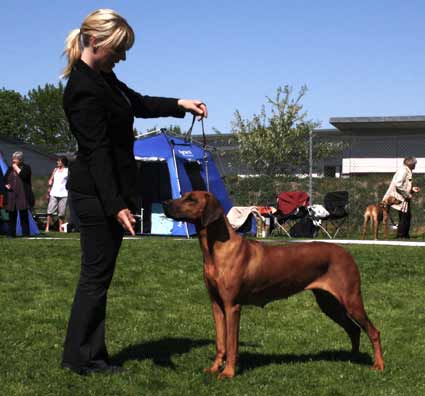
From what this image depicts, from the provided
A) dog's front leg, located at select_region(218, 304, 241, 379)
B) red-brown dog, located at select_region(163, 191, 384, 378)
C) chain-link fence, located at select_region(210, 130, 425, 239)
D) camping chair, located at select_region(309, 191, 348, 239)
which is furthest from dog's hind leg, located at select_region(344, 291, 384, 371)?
chain-link fence, located at select_region(210, 130, 425, 239)

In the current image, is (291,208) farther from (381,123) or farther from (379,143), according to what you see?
(381,123)

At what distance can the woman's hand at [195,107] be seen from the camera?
15.0ft

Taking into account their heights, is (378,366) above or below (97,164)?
below

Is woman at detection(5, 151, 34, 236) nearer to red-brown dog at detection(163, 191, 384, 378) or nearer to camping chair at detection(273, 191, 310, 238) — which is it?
camping chair at detection(273, 191, 310, 238)

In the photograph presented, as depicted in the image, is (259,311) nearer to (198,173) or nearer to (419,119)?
(198,173)

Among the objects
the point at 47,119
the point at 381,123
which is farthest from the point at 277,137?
the point at 47,119

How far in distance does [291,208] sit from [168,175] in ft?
8.96

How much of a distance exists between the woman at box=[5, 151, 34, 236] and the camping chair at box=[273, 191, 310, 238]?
17.0ft

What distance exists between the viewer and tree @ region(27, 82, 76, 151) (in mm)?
70812

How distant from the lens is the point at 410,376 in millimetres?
4586

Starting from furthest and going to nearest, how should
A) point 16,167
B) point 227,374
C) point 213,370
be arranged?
point 16,167 → point 213,370 → point 227,374

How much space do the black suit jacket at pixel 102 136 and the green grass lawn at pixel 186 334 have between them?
1.09 meters

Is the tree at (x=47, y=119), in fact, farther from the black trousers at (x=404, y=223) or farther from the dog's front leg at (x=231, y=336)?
the dog's front leg at (x=231, y=336)

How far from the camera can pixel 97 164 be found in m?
4.02
